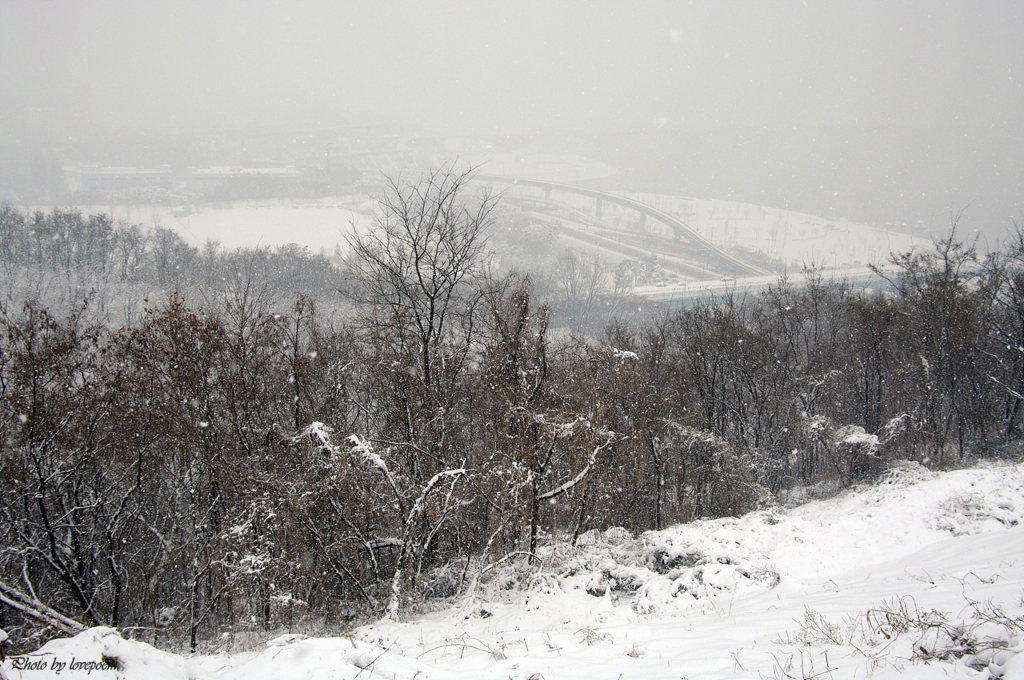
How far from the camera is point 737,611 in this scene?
6.77 m

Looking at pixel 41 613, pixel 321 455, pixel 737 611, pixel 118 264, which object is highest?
pixel 118 264

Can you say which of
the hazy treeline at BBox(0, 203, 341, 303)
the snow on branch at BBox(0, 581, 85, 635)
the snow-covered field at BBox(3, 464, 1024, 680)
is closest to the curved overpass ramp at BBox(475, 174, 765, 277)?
the hazy treeline at BBox(0, 203, 341, 303)

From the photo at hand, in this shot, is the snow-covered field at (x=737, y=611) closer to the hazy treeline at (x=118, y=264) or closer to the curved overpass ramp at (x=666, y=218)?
the hazy treeline at (x=118, y=264)

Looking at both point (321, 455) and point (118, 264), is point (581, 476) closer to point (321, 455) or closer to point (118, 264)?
point (321, 455)

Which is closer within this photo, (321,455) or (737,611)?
(737,611)

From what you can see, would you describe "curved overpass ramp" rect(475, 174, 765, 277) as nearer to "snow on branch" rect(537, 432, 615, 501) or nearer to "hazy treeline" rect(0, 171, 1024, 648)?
"hazy treeline" rect(0, 171, 1024, 648)

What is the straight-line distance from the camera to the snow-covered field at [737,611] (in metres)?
4.05


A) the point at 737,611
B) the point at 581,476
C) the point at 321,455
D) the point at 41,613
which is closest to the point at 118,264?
the point at 41,613

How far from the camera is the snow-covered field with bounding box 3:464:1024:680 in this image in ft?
13.3

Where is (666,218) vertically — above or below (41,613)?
above

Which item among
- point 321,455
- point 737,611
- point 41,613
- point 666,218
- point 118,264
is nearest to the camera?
point 737,611

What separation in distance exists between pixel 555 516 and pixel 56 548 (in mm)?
9585

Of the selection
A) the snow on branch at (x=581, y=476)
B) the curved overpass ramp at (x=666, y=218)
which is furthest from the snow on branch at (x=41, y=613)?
A: the curved overpass ramp at (x=666, y=218)

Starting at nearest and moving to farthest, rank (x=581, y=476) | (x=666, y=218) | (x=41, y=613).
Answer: (x=41, y=613) → (x=581, y=476) → (x=666, y=218)
